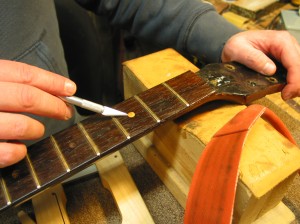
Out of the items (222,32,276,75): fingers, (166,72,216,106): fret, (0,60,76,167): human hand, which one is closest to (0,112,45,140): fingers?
(0,60,76,167): human hand

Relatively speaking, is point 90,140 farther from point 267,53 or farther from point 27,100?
point 267,53

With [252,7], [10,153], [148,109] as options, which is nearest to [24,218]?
[10,153]

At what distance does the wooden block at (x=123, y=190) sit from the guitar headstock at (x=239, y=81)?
8.1 inches

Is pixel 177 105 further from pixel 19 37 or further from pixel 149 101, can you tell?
pixel 19 37

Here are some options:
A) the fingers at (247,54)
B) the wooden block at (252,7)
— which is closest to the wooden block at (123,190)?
the fingers at (247,54)

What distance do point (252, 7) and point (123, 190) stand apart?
706 millimetres

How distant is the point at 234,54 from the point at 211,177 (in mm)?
283

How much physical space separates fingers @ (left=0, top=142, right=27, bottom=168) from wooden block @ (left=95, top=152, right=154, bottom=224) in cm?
16

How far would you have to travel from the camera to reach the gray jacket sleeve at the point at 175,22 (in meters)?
0.57

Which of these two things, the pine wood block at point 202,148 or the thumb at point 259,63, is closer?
the pine wood block at point 202,148

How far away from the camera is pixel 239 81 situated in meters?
0.45

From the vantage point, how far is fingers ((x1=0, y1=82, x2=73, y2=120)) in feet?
1.07

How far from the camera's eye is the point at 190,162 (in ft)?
1.34

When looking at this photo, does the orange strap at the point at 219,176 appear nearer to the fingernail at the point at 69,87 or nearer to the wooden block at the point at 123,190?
the wooden block at the point at 123,190
